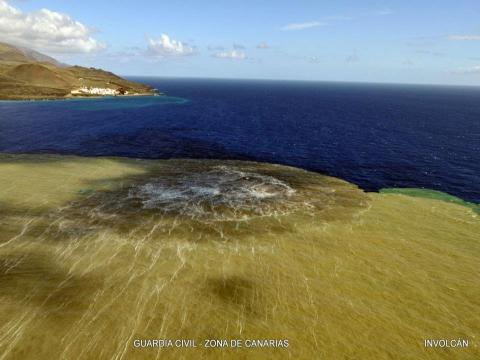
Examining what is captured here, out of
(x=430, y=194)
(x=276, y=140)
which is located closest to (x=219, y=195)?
(x=430, y=194)

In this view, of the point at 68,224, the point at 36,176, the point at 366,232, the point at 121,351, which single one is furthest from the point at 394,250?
the point at 36,176

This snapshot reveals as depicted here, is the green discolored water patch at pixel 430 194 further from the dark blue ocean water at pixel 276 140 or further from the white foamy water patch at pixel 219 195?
the white foamy water patch at pixel 219 195

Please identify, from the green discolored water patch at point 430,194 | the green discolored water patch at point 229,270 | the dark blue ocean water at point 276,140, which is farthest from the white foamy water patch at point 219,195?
the green discolored water patch at point 430,194

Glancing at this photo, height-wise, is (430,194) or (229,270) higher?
(229,270)

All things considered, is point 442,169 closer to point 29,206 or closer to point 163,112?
point 29,206

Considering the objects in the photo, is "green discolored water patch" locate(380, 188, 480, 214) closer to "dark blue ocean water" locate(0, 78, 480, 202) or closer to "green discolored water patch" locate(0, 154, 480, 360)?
"green discolored water patch" locate(0, 154, 480, 360)

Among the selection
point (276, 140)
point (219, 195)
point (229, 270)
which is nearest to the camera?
point (229, 270)

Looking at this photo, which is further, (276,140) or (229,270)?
(276,140)

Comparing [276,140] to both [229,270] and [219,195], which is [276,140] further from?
[229,270]

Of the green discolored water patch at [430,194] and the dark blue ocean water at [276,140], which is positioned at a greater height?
the green discolored water patch at [430,194]
